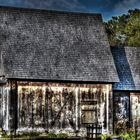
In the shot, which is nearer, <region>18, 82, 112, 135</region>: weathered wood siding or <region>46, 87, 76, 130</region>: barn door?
<region>18, 82, 112, 135</region>: weathered wood siding

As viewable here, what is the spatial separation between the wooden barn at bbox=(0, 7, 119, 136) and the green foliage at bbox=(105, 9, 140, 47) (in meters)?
24.3

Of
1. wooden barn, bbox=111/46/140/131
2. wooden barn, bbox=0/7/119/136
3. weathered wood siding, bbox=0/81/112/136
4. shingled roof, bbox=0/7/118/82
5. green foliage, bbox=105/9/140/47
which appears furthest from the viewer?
green foliage, bbox=105/9/140/47

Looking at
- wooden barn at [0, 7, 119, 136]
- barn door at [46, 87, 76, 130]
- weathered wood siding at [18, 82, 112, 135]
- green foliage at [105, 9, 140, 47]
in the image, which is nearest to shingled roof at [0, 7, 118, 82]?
wooden barn at [0, 7, 119, 136]

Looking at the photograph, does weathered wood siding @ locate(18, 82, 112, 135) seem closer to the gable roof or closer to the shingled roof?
the shingled roof

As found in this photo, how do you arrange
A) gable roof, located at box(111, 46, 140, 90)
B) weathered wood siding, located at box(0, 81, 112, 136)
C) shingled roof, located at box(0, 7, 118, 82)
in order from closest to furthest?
weathered wood siding, located at box(0, 81, 112, 136) < shingled roof, located at box(0, 7, 118, 82) < gable roof, located at box(111, 46, 140, 90)

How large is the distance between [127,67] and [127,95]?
2.77 m

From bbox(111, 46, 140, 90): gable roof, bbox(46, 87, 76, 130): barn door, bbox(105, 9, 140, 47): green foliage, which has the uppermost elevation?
bbox(105, 9, 140, 47): green foliage

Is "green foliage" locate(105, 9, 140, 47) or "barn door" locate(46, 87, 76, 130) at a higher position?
"green foliage" locate(105, 9, 140, 47)

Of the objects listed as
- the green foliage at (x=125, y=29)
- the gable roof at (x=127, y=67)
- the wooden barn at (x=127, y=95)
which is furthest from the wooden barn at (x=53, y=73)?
the green foliage at (x=125, y=29)

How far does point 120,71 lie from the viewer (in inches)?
2286

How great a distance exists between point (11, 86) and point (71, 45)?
275 inches

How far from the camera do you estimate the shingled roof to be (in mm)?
52375

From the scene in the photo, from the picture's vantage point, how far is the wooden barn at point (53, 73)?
2025 inches

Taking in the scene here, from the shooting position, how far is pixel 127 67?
192 ft
